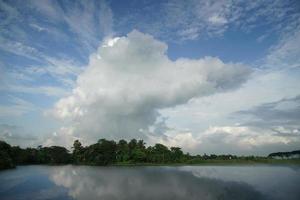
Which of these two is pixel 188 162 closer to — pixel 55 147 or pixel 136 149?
pixel 136 149

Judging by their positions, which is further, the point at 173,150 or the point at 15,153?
the point at 173,150

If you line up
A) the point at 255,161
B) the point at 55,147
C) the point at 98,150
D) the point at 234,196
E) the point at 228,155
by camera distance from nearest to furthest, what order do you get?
the point at 234,196 → the point at 98,150 → the point at 55,147 → the point at 255,161 → the point at 228,155

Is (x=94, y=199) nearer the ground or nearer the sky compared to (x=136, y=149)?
nearer the ground

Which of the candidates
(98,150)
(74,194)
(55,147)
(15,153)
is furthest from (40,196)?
(55,147)

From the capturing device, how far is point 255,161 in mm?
149000

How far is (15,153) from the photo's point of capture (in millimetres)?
110938

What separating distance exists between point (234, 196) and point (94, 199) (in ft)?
44.2

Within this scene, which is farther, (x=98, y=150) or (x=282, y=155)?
(x=282, y=155)

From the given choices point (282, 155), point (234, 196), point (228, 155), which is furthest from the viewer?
point (282, 155)

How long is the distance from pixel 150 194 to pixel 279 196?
12.7 meters

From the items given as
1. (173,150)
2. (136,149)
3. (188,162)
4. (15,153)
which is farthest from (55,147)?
(188,162)

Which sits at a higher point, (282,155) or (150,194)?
(282,155)

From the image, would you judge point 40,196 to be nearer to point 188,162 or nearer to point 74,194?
point 74,194

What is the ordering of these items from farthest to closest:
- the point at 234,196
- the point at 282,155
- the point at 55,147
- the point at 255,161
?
the point at 282,155 < the point at 255,161 < the point at 55,147 < the point at 234,196
